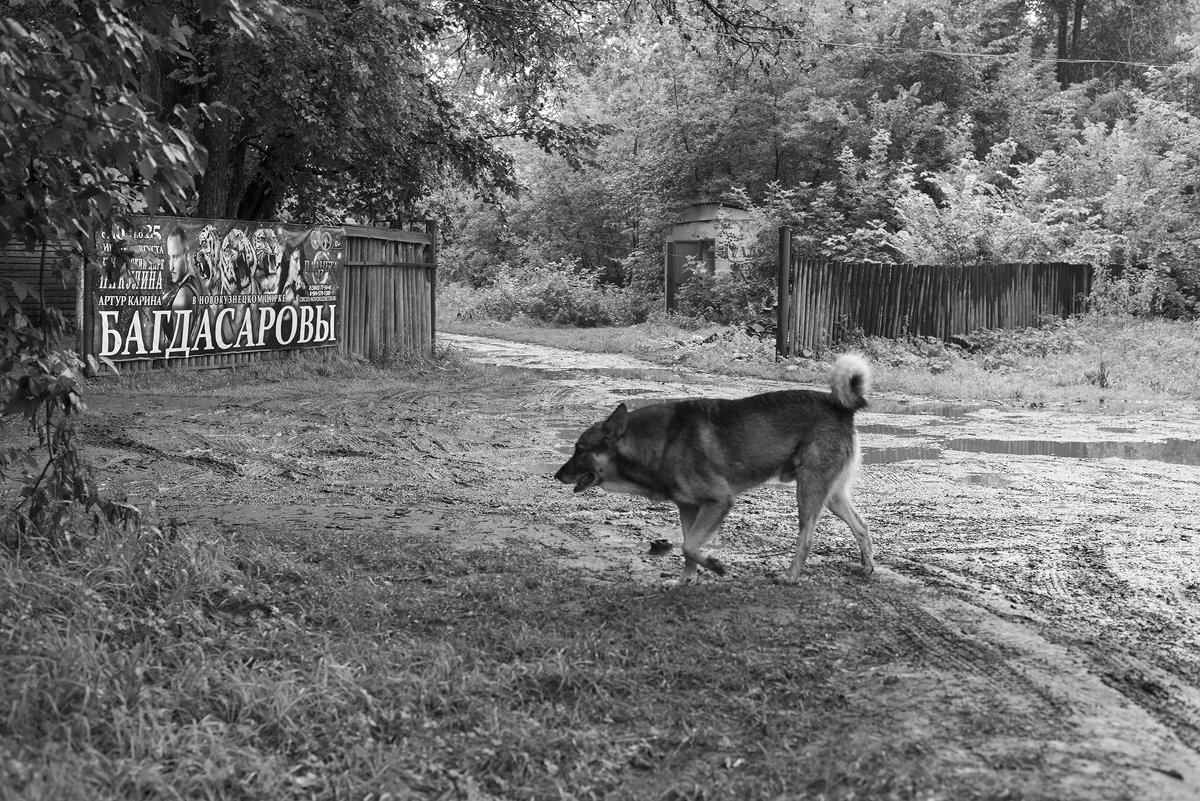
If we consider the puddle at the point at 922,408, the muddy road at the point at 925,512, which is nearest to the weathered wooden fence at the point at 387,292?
the muddy road at the point at 925,512

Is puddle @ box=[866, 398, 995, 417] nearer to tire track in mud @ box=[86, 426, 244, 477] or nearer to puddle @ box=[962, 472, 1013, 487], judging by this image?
puddle @ box=[962, 472, 1013, 487]

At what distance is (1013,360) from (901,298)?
2.59m

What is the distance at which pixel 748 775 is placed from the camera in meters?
4.11

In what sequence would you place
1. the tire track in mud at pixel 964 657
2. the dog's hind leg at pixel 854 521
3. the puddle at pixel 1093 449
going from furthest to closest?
the puddle at pixel 1093 449
the dog's hind leg at pixel 854 521
the tire track in mud at pixel 964 657

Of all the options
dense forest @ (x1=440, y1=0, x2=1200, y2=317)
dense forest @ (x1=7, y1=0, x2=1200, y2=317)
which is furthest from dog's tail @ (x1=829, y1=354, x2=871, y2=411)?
dense forest @ (x1=440, y1=0, x2=1200, y2=317)

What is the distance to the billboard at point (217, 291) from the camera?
1489 cm

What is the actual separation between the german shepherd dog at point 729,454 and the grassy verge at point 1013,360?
10.7 metres

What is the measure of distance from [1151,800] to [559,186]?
1639 inches

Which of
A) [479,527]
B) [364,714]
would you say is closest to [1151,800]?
[364,714]

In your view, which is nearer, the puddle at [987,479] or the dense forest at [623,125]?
the dense forest at [623,125]

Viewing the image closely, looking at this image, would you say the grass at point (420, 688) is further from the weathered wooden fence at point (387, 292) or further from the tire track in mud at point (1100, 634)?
the weathered wooden fence at point (387, 292)

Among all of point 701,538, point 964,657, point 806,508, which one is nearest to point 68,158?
point 701,538

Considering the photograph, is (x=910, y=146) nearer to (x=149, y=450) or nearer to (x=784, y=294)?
(x=784, y=294)

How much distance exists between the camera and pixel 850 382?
675cm
